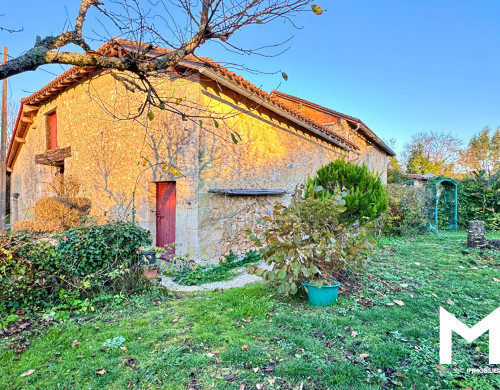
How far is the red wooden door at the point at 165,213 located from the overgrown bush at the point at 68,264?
2.48 meters

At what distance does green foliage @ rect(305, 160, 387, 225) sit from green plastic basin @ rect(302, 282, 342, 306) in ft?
6.35

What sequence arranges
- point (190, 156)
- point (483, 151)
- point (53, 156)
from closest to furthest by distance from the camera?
1. point (190, 156)
2. point (53, 156)
3. point (483, 151)

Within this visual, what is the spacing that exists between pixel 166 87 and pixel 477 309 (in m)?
7.94

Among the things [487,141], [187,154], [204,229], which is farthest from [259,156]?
[487,141]

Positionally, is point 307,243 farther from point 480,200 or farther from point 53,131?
point 480,200

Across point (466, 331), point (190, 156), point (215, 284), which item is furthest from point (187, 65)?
point (466, 331)

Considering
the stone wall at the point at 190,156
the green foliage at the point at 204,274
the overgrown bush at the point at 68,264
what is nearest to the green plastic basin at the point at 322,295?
the green foliage at the point at 204,274

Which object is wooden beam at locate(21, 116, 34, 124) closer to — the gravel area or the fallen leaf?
the gravel area

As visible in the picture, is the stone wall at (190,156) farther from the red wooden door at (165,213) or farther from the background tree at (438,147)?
the background tree at (438,147)

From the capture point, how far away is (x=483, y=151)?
26.0 metres

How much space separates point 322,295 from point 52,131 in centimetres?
1350

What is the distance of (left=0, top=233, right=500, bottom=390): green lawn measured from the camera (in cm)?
256

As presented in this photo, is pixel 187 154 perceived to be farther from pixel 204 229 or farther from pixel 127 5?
pixel 127 5

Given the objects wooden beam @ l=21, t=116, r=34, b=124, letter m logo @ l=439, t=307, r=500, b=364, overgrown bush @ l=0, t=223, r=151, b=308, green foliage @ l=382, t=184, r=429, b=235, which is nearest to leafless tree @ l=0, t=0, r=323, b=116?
overgrown bush @ l=0, t=223, r=151, b=308
